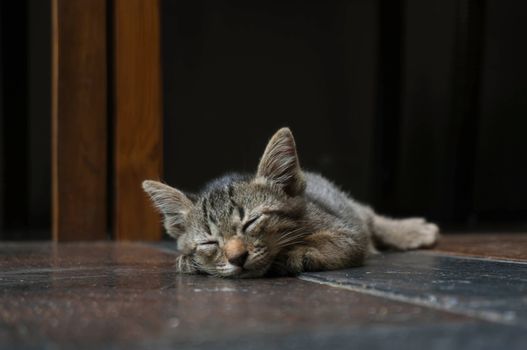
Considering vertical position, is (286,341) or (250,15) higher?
(250,15)

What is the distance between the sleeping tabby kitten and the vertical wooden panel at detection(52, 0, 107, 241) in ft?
3.38

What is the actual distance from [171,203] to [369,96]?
2.64 meters

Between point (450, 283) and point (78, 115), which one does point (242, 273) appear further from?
point (78, 115)

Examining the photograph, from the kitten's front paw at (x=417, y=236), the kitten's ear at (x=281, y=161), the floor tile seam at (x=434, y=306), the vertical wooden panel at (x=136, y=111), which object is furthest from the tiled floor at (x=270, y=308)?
the vertical wooden panel at (x=136, y=111)

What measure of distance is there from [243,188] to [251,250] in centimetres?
26

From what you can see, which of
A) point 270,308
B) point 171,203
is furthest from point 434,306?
point 171,203

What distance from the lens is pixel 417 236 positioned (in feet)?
8.97

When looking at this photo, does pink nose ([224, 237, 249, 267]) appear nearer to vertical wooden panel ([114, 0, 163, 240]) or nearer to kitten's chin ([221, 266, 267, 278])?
kitten's chin ([221, 266, 267, 278])

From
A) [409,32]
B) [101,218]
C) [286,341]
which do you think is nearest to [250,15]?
[409,32]

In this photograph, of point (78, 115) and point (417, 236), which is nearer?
point (417, 236)

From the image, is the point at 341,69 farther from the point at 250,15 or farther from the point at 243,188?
the point at 243,188

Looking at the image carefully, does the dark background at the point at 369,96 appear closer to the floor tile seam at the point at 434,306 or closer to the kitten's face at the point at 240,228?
the kitten's face at the point at 240,228

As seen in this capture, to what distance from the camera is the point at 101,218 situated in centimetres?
316

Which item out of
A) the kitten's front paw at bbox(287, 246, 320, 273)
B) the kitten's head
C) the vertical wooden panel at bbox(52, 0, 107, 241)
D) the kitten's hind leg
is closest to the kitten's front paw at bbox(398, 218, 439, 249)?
the kitten's hind leg
